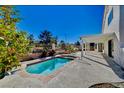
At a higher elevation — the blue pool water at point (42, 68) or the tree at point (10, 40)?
the tree at point (10, 40)

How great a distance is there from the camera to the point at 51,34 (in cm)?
3469

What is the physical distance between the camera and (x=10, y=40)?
23.8ft

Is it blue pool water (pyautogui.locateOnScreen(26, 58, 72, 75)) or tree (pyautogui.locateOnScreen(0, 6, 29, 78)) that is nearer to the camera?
tree (pyautogui.locateOnScreen(0, 6, 29, 78))

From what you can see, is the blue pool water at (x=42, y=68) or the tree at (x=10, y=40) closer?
the tree at (x=10, y=40)

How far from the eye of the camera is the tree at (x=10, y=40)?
6.76 metres

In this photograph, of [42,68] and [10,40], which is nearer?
[10,40]

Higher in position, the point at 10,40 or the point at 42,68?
the point at 10,40

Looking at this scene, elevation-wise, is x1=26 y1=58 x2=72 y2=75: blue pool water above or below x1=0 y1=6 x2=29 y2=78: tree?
below

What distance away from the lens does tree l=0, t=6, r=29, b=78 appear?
22.2 ft
